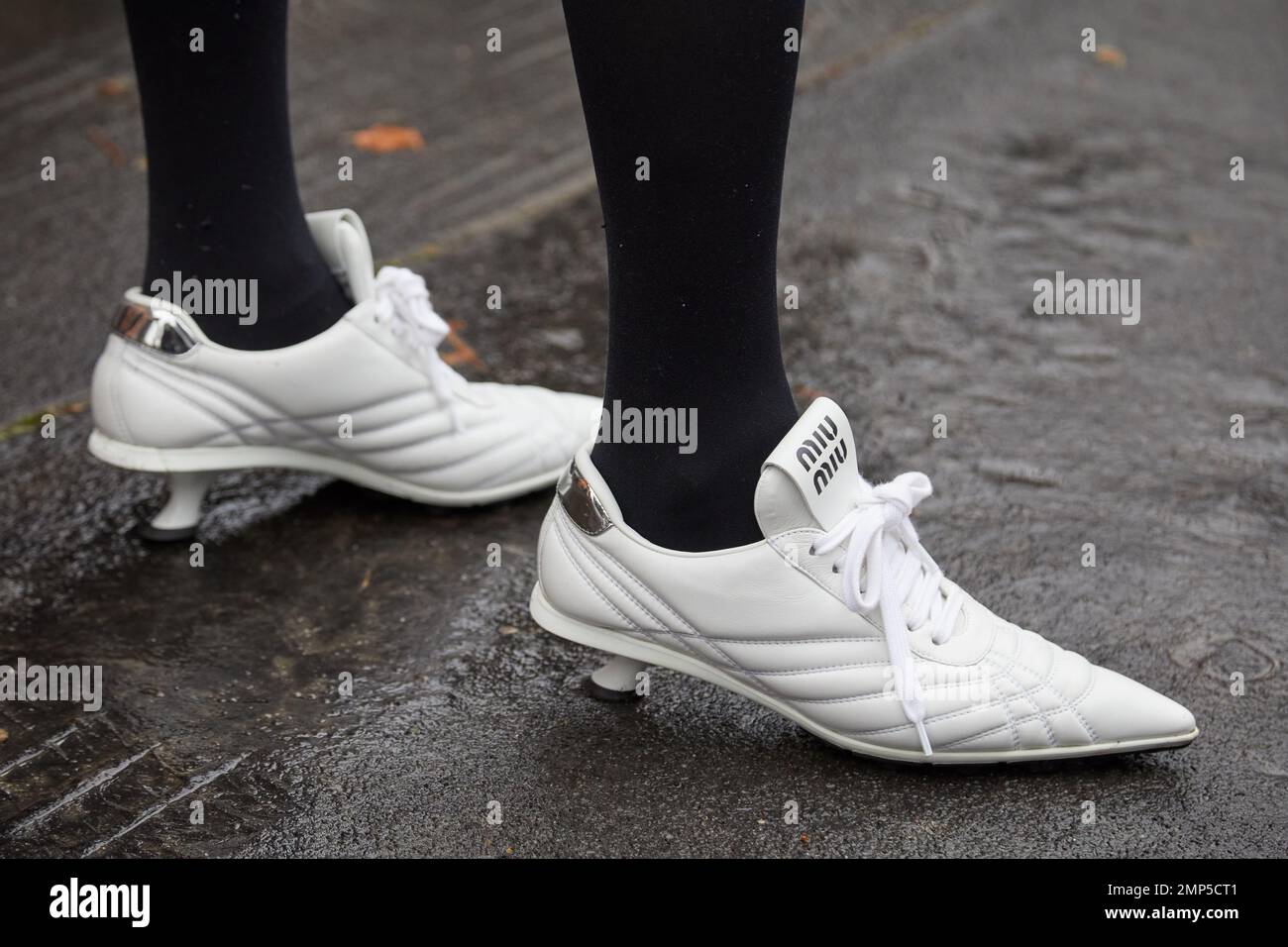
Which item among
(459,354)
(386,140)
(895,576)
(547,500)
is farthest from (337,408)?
(386,140)

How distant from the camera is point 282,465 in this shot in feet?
5.73

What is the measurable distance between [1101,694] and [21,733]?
1049mm

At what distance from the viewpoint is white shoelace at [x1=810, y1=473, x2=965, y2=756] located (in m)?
1.29

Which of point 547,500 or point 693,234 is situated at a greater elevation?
point 693,234

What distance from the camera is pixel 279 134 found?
169 cm

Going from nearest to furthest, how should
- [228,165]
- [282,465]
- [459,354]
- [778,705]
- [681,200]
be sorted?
[681,200]
[778,705]
[228,165]
[282,465]
[459,354]

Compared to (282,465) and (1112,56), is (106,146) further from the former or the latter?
(1112,56)

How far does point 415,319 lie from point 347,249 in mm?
126

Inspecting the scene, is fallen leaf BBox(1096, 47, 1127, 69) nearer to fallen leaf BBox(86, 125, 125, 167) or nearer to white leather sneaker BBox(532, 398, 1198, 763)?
fallen leaf BBox(86, 125, 125, 167)
